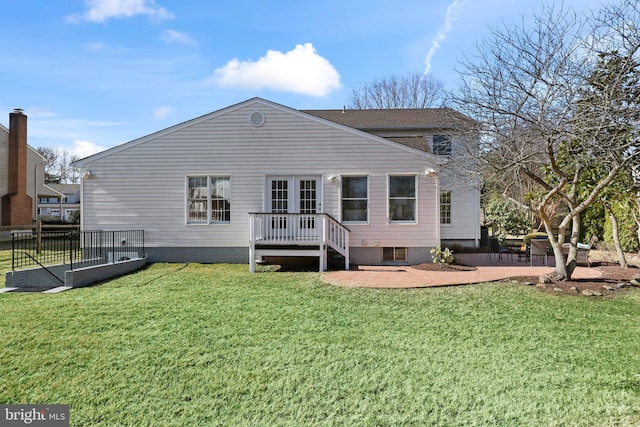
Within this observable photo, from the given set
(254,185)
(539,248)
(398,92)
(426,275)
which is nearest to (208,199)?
(254,185)

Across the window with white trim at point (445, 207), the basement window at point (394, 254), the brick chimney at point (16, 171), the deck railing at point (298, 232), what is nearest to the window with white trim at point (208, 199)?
the deck railing at point (298, 232)

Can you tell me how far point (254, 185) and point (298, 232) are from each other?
7.48 feet

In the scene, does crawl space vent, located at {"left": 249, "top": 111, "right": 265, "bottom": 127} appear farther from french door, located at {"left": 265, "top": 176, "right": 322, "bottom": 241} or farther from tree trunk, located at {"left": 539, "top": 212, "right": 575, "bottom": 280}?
tree trunk, located at {"left": 539, "top": 212, "right": 575, "bottom": 280}

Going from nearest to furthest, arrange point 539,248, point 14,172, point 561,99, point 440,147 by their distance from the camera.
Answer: point 561,99, point 539,248, point 440,147, point 14,172

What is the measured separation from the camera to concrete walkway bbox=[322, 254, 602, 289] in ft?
28.5

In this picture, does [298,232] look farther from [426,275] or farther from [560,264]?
[560,264]

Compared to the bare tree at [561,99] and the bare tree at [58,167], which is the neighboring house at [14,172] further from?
the bare tree at [58,167]

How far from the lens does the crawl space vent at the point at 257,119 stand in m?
11.9

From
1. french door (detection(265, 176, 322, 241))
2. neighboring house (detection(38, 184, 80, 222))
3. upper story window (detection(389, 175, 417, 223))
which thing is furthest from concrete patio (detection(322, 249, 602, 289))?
neighboring house (detection(38, 184, 80, 222))

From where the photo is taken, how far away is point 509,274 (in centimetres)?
970

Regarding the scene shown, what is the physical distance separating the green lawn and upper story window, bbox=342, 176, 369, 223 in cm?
478

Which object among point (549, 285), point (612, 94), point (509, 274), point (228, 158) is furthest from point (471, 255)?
point (228, 158)

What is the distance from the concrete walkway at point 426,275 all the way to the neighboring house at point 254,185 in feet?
5.46

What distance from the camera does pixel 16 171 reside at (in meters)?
23.6
